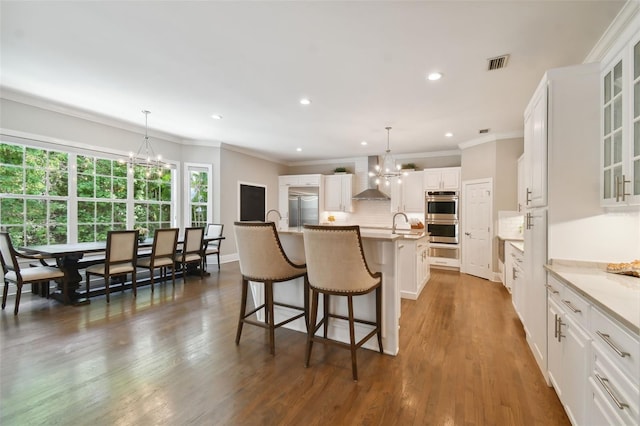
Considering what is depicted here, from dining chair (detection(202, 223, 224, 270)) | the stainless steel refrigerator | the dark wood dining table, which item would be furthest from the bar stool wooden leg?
the stainless steel refrigerator

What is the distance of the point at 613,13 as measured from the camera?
2111mm

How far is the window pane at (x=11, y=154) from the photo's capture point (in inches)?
157

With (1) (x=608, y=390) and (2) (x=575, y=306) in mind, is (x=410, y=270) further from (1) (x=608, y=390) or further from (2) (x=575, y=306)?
(1) (x=608, y=390)

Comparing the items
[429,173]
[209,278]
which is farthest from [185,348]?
[429,173]

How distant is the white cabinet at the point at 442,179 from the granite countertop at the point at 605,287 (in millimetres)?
4450

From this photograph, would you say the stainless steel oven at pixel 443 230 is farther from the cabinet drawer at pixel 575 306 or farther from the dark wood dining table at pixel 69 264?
the dark wood dining table at pixel 69 264

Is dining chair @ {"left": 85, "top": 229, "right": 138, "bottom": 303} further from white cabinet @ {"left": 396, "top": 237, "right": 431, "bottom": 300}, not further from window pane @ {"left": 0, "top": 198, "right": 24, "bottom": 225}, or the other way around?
white cabinet @ {"left": 396, "top": 237, "right": 431, "bottom": 300}

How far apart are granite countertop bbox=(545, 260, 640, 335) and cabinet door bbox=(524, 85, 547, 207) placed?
1.63 feet

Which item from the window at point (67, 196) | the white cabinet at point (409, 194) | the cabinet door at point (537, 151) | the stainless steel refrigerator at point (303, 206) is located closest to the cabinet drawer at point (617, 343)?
the cabinet door at point (537, 151)

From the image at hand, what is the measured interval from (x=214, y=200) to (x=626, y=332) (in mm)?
6675

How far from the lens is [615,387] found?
1.15m

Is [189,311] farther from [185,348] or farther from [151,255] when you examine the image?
[151,255]

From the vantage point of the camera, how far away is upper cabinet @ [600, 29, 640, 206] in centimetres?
164

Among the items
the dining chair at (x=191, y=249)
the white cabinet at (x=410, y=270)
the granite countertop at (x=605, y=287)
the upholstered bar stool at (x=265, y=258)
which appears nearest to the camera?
the granite countertop at (x=605, y=287)
